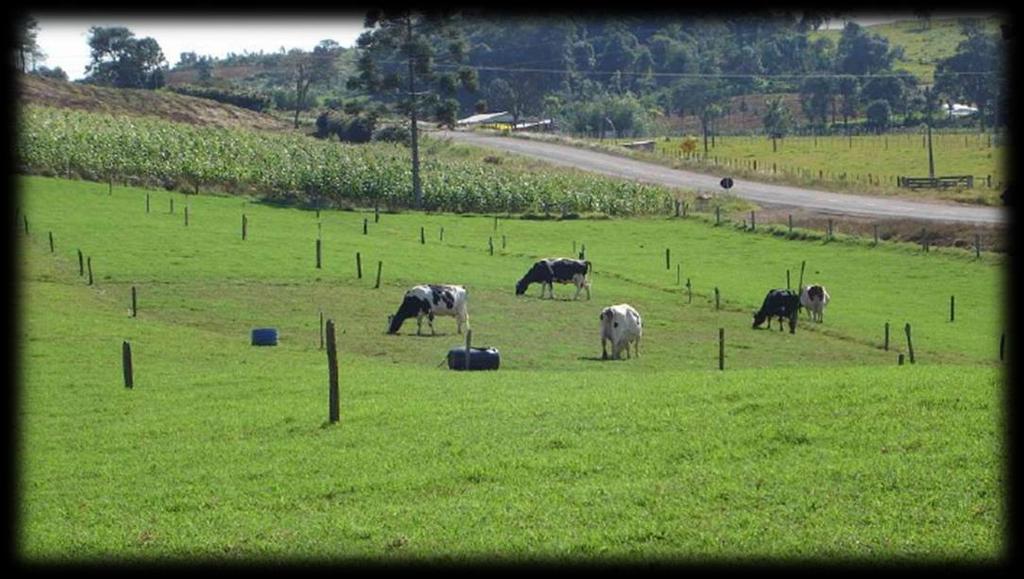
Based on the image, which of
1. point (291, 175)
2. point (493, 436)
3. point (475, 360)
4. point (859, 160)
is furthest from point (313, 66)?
point (493, 436)

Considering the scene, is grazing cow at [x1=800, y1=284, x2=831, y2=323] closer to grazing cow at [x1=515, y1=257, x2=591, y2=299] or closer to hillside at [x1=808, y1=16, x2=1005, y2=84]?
grazing cow at [x1=515, y1=257, x2=591, y2=299]

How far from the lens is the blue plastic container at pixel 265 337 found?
96.4 ft

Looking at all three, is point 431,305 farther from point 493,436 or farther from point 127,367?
point 493,436

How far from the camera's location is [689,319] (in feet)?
116

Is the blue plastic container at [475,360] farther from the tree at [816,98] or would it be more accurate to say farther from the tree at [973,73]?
the tree at [816,98]

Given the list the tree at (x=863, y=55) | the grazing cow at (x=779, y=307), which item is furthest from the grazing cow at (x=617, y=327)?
the tree at (x=863, y=55)

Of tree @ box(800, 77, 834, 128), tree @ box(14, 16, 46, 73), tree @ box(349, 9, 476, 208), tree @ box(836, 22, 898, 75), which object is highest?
tree @ box(836, 22, 898, 75)

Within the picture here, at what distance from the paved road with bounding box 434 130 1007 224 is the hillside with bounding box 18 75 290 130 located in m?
15.3

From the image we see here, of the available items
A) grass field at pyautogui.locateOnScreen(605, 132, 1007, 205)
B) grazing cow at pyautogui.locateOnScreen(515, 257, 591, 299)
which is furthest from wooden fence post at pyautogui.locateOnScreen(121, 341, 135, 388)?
grass field at pyautogui.locateOnScreen(605, 132, 1007, 205)

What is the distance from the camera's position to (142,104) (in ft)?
270

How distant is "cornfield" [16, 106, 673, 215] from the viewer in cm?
6134

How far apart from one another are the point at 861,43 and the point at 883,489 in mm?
115339

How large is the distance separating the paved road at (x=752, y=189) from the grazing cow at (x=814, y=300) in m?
15.6

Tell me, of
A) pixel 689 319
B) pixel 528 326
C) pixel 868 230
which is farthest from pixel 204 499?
pixel 868 230
